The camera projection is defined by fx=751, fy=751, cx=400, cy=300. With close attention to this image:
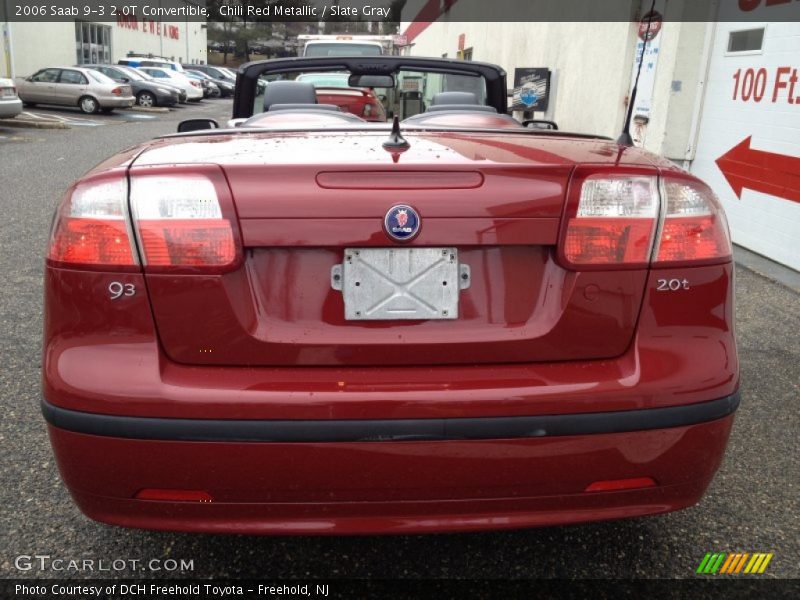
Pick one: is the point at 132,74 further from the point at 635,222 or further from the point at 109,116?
the point at 635,222

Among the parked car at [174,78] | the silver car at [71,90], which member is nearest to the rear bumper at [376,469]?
the silver car at [71,90]

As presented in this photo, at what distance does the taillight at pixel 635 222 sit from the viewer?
5.91 feet

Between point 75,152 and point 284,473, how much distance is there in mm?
13407

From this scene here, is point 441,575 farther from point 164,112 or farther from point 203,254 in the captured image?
point 164,112

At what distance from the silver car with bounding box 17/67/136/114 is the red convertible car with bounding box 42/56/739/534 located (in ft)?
79.2

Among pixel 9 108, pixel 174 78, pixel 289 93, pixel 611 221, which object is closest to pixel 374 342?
pixel 611 221

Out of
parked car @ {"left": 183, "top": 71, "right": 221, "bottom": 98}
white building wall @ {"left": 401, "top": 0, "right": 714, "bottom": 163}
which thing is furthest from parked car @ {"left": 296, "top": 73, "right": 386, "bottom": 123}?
parked car @ {"left": 183, "top": 71, "right": 221, "bottom": 98}

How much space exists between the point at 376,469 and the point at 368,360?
255 millimetres

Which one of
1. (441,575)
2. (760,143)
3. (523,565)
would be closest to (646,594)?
(523,565)

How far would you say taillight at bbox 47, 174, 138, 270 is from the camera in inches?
69.6

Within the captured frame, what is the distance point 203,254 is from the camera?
1.74 meters

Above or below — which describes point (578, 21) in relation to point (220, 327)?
above

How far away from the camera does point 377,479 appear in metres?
1.77

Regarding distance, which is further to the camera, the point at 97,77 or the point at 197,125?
the point at 97,77
